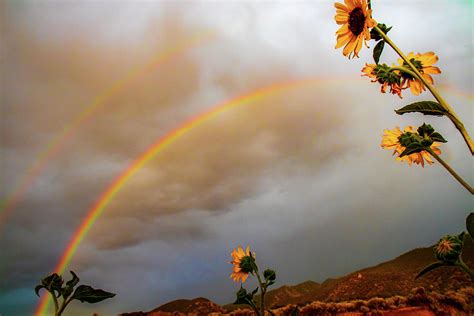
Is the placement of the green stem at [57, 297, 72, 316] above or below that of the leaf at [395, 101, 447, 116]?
below

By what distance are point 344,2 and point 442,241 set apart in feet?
4.29

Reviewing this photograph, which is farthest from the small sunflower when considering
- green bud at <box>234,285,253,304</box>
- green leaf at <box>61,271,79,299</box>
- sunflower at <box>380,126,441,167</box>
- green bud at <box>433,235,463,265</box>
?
green bud at <box>234,285,253,304</box>

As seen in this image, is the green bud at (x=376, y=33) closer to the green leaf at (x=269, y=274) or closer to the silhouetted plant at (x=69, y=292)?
the silhouetted plant at (x=69, y=292)

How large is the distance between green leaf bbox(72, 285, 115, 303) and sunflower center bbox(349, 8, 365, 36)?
1758 mm

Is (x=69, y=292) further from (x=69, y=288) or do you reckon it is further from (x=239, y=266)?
(x=239, y=266)

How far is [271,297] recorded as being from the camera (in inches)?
788

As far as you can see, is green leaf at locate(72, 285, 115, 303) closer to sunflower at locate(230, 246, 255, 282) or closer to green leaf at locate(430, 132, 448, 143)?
green leaf at locate(430, 132, 448, 143)

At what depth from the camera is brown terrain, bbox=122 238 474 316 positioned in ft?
22.5

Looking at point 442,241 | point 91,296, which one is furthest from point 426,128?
point 91,296

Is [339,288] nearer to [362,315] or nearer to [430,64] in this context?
[362,315]

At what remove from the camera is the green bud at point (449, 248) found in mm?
1654

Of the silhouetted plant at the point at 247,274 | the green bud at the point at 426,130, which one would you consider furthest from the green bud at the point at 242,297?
the green bud at the point at 426,130

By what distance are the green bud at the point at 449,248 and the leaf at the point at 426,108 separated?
2.36 feet

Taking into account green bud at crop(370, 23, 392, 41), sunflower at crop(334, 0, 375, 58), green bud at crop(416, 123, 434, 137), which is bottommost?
green bud at crop(416, 123, 434, 137)
